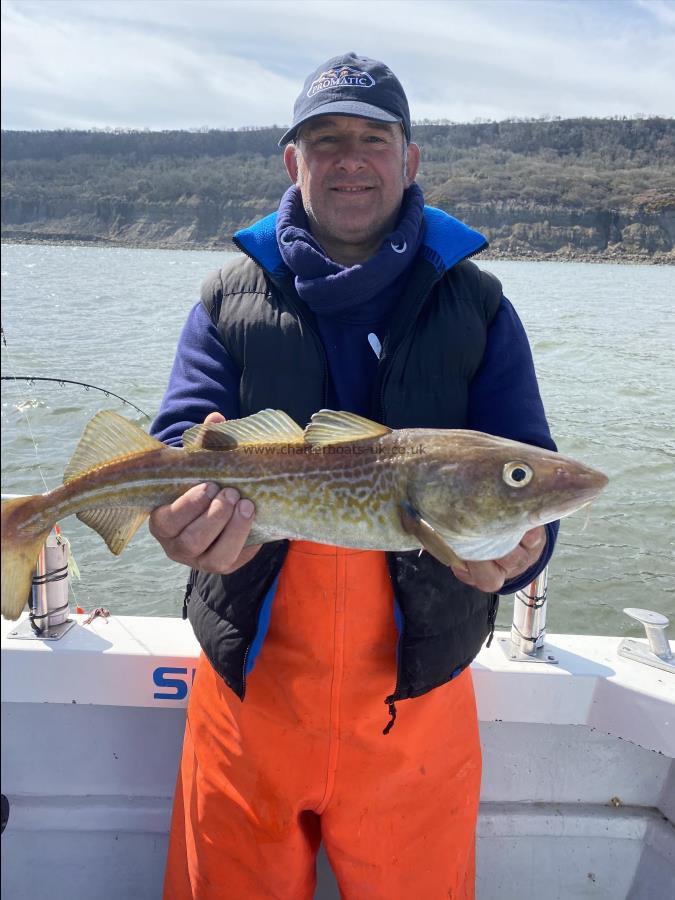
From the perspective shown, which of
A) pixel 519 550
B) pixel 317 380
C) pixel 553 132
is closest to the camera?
pixel 519 550

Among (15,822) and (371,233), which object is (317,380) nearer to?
(371,233)

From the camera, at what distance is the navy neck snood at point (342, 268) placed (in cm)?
281

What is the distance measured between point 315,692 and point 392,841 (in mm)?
664

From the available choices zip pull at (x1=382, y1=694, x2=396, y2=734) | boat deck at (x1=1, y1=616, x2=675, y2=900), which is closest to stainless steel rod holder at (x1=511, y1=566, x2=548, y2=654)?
boat deck at (x1=1, y1=616, x2=675, y2=900)

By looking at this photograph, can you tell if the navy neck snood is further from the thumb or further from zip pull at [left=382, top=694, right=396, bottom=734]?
zip pull at [left=382, top=694, right=396, bottom=734]

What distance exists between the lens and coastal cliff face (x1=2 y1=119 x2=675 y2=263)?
31.7m

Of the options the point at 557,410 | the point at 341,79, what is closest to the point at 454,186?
the point at 557,410

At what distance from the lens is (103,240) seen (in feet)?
249

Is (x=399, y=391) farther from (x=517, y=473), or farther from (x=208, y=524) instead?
(x=208, y=524)

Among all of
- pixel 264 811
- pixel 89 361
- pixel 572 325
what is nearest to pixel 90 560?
pixel 264 811

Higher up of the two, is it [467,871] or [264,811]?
[264,811]

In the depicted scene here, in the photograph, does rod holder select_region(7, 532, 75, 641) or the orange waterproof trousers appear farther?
rod holder select_region(7, 532, 75, 641)

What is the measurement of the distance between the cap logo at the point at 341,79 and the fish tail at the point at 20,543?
81.3 inches

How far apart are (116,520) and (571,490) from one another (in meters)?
1.60
